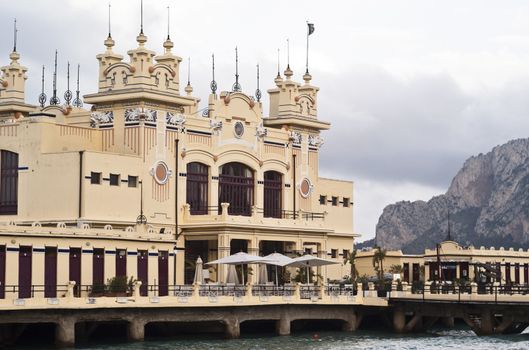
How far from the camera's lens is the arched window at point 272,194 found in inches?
3688

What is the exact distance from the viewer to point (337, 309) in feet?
260

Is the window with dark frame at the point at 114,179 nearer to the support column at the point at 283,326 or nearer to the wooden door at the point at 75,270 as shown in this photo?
the wooden door at the point at 75,270

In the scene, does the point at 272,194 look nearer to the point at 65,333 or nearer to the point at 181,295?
the point at 181,295

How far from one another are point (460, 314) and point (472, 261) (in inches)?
1273

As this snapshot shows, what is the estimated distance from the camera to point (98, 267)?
72312 millimetres

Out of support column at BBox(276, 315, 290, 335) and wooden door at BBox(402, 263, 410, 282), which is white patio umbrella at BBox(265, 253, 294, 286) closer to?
support column at BBox(276, 315, 290, 335)

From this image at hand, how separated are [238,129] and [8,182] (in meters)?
15.5

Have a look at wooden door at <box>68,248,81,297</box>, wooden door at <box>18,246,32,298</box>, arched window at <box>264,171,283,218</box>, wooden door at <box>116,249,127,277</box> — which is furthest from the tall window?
arched window at <box>264,171,283,218</box>

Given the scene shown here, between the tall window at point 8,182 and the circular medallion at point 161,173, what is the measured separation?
27.4ft

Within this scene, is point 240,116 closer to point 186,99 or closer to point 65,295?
point 186,99

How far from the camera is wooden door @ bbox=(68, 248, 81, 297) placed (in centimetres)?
7075

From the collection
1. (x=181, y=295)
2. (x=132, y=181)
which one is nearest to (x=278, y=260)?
(x=181, y=295)

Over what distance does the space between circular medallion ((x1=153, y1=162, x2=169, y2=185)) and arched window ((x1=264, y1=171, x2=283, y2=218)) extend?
9580mm

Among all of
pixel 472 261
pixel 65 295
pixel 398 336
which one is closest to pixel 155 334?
pixel 65 295
